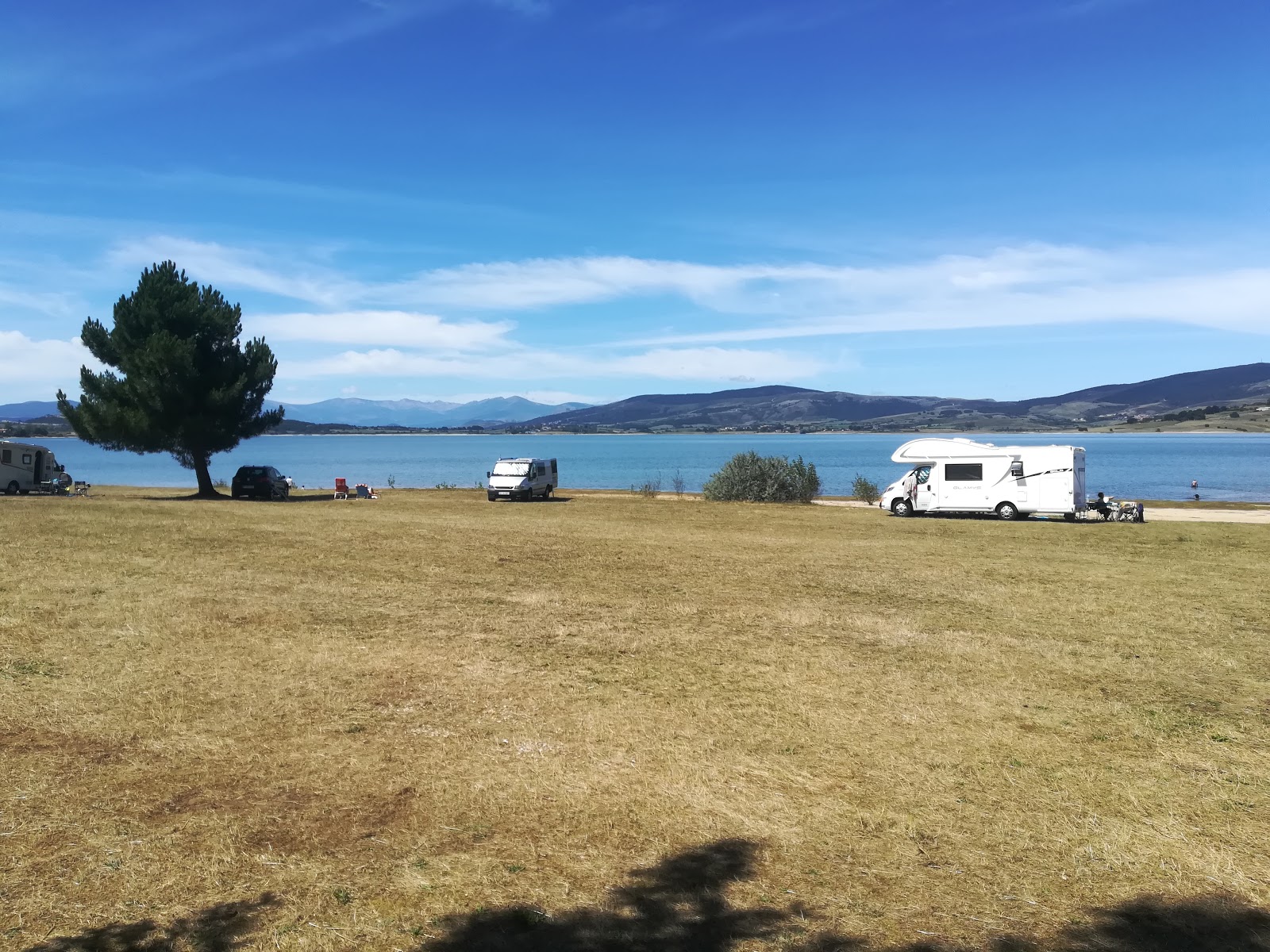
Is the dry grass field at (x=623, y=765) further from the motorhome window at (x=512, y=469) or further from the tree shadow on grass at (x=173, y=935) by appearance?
the motorhome window at (x=512, y=469)

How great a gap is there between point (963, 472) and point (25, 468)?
39212 millimetres

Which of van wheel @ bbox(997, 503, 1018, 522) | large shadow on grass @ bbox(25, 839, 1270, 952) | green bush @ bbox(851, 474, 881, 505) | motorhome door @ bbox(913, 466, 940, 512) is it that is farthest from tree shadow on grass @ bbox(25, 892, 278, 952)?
green bush @ bbox(851, 474, 881, 505)

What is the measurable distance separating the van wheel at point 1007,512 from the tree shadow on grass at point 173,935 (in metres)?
30.8

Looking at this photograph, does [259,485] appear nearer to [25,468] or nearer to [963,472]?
[25,468]

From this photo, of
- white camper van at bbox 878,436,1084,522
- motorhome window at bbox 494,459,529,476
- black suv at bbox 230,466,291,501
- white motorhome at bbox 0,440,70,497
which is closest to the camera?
white camper van at bbox 878,436,1084,522

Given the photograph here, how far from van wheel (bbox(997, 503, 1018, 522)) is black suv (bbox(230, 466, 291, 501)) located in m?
31.0

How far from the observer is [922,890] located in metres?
5.13

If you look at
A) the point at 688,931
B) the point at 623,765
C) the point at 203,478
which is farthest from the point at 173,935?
the point at 203,478

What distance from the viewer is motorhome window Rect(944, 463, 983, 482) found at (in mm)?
32188

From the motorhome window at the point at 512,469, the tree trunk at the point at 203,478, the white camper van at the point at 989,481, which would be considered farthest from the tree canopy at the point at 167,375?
the white camper van at the point at 989,481

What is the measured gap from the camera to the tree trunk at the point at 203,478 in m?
41.3

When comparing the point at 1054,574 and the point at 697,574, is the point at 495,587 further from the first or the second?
the point at 1054,574

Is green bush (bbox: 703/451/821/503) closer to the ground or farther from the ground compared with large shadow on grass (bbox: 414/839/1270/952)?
farther from the ground

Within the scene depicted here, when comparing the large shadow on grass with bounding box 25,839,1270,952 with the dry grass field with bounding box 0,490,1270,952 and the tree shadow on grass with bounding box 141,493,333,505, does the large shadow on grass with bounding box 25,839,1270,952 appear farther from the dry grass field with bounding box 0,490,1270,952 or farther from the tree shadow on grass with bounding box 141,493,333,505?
the tree shadow on grass with bounding box 141,493,333,505
